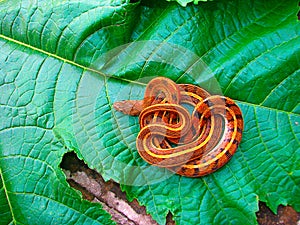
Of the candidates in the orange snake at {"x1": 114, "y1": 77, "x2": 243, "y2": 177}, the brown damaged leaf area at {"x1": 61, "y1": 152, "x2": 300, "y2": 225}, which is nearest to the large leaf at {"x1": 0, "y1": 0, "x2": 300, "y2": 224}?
the orange snake at {"x1": 114, "y1": 77, "x2": 243, "y2": 177}

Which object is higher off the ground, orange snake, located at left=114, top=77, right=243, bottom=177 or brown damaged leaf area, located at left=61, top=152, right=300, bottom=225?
orange snake, located at left=114, top=77, right=243, bottom=177

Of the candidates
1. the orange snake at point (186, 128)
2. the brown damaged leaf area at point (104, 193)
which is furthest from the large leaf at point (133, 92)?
the brown damaged leaf area at point (104, 193)

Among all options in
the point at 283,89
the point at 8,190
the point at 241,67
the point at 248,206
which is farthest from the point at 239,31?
the point at 8,190

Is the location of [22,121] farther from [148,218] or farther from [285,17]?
[285,17]

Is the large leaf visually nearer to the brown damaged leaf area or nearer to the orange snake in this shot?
the orange snake

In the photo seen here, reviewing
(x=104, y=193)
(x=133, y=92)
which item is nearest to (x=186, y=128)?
(x=133, y=92)

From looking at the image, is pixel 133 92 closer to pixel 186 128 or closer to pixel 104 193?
pixel 186 128
